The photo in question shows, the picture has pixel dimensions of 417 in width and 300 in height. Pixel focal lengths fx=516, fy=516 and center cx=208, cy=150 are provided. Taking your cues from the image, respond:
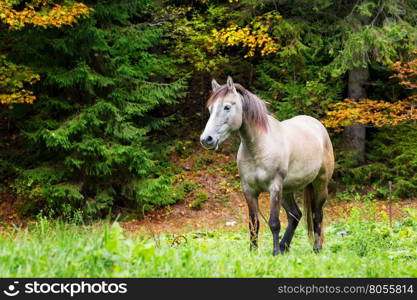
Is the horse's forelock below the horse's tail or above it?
above

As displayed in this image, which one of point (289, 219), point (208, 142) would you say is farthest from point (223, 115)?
point (289, 219)

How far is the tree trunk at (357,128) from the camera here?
527 inches

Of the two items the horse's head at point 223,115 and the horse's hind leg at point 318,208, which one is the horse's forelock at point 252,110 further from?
the horse's hind leg at point 318,208

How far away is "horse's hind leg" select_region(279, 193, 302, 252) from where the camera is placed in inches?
249

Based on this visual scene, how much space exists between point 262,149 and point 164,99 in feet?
23.1

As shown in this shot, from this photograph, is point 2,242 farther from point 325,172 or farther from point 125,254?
point 325,172

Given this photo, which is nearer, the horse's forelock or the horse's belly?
the horse's forelock

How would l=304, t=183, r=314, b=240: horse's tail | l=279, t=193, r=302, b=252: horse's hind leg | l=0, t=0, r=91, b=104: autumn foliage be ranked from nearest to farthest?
l=279, t=193, r=302, b=252: horse's hind leg, l=304, t=183, r=314, b=240: horse's tail, l=0, t=0, r=91, b=104: autumn foliage

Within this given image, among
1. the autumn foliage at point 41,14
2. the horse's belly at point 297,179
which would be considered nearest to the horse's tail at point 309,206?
the horse's belly at point 297,179

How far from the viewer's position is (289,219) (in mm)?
6547

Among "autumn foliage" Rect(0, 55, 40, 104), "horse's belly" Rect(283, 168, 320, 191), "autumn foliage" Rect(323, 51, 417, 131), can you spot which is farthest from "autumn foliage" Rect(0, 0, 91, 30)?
"autumn foliage" Rect(323, 51, 417, 131)

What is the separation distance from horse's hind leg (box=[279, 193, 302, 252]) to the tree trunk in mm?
6931

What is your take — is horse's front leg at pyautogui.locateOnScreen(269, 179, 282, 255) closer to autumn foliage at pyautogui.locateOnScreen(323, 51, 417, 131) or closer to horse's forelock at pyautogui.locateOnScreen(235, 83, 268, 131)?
horse's forelock at pyautogui.locateOnScreen(235, 83, 268, 131)

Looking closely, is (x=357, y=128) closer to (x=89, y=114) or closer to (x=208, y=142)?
(x=89, y=114)
